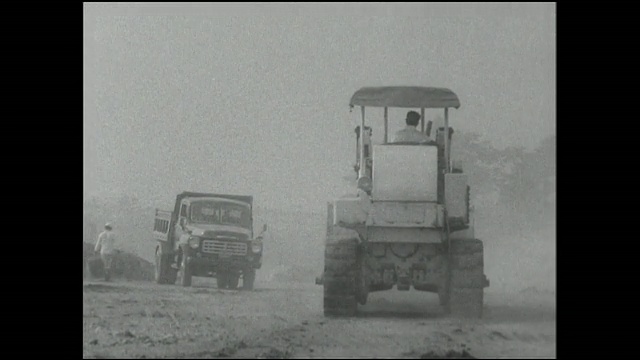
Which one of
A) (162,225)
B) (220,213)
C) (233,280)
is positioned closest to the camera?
(233,280)

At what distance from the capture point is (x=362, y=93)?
15.0 meters

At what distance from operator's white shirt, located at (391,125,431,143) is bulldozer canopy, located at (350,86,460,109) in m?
0.39

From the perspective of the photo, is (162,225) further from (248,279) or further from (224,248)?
(248,279)

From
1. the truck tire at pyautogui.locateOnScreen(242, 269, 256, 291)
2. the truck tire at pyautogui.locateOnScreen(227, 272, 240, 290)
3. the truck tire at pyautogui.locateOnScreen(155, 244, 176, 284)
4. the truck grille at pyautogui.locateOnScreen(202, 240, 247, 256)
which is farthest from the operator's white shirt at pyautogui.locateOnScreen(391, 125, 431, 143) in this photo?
the truck tire at pyautogui.locateOnScreen(155, 244, 176, 284)

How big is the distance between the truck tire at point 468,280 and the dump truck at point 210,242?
9117mm

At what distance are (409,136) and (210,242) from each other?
8.65 m

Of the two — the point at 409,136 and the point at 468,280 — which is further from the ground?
the point at 409,136

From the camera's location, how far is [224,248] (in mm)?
22750

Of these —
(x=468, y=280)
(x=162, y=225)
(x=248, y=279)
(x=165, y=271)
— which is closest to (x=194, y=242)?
(x=248, y=279)

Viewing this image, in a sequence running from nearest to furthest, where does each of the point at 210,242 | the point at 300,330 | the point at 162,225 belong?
the point at 300,330 → the point at 210,242 → the point at 162,225

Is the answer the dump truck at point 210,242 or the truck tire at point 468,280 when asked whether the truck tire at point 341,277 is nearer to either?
the truck tire at point 468,280

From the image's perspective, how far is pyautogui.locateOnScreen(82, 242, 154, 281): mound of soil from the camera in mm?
24578
